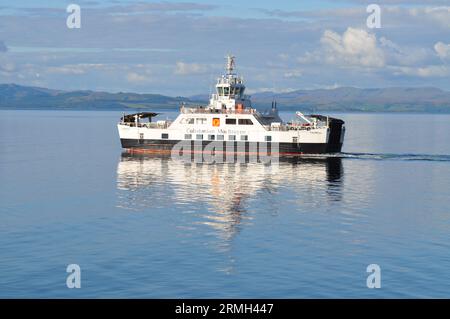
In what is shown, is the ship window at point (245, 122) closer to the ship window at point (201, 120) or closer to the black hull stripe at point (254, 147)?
the black hull stripe at point (254, 147)

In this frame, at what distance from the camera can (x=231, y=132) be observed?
115 meters

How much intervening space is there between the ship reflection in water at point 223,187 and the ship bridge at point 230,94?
1433 centimetres

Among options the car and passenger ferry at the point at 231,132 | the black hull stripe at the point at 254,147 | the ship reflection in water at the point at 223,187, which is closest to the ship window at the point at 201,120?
the car and passenger ferry at the point at 231,132

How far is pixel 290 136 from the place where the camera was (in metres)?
114

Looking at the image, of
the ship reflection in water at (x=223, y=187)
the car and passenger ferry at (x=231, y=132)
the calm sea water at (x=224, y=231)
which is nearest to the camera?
the calm sea water at (x=224, y=231)

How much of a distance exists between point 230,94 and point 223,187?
4300cm

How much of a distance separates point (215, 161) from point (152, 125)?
52.1ft

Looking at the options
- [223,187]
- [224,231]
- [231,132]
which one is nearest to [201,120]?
[231,132]

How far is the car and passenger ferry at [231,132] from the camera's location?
114 m

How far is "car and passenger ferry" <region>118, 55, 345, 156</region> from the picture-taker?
11375 centimetres

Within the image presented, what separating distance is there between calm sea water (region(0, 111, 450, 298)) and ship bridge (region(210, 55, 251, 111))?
80.5 feet

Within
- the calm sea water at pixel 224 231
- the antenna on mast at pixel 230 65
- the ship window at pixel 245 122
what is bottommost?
the calm sea water at pixel 224 231

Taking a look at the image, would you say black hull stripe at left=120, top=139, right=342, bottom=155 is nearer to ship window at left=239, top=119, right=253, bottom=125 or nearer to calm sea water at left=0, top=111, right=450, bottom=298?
ship window at left=239, top=119, right=253, bottom=125
